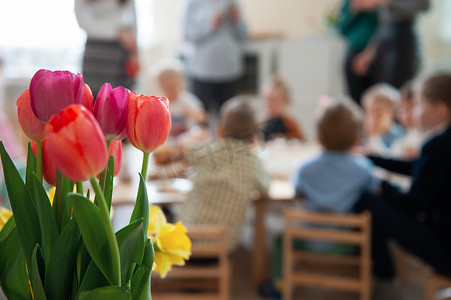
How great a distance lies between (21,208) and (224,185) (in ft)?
4.88

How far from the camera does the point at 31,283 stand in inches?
17.1

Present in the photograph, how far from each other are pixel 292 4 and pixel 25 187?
5111mm

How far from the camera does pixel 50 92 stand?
1.29ft

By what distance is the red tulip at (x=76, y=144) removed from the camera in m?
0.35

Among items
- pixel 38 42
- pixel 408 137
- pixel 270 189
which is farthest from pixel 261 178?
pixel 38 42

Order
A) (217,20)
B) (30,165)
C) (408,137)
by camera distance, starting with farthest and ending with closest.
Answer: (217,20) → (408,137) → (30,165)

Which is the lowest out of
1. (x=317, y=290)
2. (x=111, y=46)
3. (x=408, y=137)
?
(x=317, y=290)

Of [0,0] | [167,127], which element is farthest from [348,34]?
[167,127]

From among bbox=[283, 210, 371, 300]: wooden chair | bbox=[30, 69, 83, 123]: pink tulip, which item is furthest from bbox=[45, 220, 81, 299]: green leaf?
bbox=[283, 210, 371, 300]: wooden chair

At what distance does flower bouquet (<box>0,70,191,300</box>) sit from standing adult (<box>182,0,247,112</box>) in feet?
11.3

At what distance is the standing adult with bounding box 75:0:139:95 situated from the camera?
2.40 meters

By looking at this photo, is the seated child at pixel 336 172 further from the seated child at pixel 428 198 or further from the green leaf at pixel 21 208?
the green leaf at pixel 21 208

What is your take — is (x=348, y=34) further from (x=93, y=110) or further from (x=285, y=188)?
(x=93, y=110)

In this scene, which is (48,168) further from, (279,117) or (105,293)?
(279,117)
